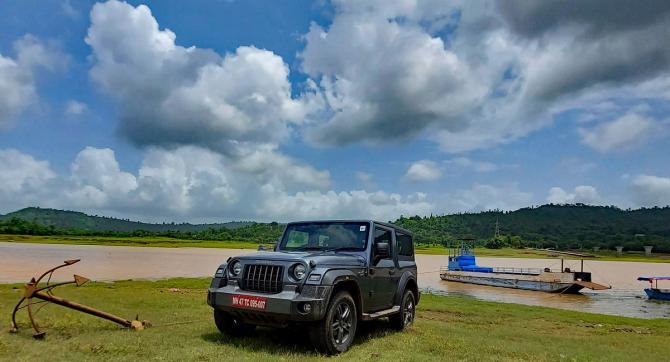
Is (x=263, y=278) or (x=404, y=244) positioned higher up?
(x=404, y=244)

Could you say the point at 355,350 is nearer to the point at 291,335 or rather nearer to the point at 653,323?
the point at 291,335

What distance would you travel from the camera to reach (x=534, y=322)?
658 inches

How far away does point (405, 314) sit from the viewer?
10.8 metres

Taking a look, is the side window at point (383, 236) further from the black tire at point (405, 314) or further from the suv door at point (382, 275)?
the black tire at point (405, 314)

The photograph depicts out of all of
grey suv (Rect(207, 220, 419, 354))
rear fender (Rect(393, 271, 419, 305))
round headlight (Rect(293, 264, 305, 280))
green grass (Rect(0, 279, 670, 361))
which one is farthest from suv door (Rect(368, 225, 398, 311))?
round headlight (Rect(293, 264, 305, 280))

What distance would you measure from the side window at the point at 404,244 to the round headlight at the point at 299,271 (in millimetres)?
3534

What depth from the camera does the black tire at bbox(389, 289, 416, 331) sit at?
1041cm

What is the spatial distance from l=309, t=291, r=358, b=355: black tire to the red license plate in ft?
2.92

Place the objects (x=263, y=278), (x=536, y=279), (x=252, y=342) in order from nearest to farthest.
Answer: (x=263, y=278) → (x=252, y=342) → (x=536, y=279)

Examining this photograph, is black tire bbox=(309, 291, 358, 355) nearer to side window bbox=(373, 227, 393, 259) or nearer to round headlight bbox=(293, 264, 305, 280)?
round headlight bbox=(293, 264, 305, 280)

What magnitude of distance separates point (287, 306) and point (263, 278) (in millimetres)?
743

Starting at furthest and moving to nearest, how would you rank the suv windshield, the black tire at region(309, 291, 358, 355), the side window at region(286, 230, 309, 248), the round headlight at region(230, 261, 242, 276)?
the side window at region(286, 230, 309, 248), the suv windshield, the round headlight at region(230, 261, 242, 276), the black tire at region(309, 291, 358, 355)

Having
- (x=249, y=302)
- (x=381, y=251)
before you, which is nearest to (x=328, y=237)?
(x=381, y=251)

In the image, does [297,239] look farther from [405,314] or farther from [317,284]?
[405,314]
